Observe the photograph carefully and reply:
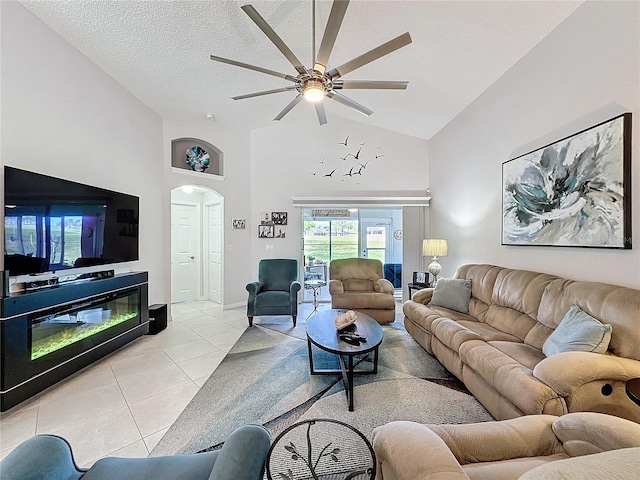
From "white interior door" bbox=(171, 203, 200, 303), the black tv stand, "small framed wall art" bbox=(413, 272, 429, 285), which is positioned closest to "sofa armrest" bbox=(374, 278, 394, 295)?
"small framed wall art" bbox=(413, 272, 429, 285)

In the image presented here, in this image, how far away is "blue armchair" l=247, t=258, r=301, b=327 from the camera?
4.14m

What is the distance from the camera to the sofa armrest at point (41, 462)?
889 millimetres

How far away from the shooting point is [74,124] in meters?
2.94

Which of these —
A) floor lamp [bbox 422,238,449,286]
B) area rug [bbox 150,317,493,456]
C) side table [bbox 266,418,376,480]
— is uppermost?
floor lamp [bbox 422,238,449,286]

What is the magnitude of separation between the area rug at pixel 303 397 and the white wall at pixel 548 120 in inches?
60.4

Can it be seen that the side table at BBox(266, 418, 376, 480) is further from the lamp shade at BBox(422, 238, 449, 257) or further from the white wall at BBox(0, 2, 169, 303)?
the lamp shade at BBox(422, 238, 449, 257)

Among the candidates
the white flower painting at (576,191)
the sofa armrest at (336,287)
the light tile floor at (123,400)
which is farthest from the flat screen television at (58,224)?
the white flower painting at (576,191)

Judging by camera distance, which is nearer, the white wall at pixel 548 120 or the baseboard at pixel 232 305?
the white wall at pixel 548 120

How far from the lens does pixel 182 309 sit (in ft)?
17.2

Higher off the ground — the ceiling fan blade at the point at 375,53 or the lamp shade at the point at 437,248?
the ceiling fan blade at the point at 375,53

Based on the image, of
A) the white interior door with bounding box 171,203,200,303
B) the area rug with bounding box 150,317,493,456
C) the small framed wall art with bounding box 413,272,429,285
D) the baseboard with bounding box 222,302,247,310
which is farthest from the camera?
the white interior door with bounding box 171,203,200,303

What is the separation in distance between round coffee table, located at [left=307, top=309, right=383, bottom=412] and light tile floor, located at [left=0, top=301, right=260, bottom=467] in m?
1.13

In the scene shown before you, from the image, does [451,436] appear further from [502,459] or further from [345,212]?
[345,212]

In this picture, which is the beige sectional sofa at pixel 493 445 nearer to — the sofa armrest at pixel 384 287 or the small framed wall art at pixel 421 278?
the sofa armrest at pixel 384 287
